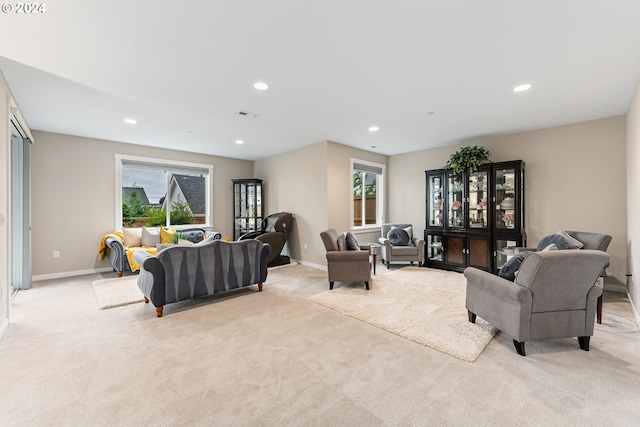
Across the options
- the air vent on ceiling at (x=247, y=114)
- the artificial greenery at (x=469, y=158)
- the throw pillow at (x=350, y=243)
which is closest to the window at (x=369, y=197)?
the artificial greenery at (x=469, y=158)

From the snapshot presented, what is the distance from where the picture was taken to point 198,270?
11.7 ft

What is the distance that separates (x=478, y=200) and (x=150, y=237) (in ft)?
20.4

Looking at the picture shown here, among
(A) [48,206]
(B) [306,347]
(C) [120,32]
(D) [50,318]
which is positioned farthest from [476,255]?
(A) [48,206]

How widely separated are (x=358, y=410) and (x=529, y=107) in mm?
4168

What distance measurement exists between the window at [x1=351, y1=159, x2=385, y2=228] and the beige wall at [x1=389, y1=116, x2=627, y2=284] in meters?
2.13

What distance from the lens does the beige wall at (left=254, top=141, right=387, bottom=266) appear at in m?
5.72

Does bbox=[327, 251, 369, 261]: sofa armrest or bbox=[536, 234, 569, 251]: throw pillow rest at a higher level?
bbox=[536, 234, 569, 251]: throw pillow

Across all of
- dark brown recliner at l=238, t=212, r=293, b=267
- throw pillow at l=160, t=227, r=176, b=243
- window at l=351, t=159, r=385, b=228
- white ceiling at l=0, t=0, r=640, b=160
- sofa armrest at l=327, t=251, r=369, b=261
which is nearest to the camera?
white ceiling at l=0, t=0, r=640, b=160

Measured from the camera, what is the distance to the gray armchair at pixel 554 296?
2295mm

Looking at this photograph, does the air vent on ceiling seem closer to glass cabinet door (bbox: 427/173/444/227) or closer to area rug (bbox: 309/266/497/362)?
area rug (bbox: 309/266/497/362)

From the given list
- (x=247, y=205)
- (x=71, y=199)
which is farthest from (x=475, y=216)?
(x=71, y=199)

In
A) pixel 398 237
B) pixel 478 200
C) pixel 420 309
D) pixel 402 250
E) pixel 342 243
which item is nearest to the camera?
pixel 420 309

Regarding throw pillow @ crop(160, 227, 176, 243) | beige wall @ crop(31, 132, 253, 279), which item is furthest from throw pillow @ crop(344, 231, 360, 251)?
beige wall @ crop(31, 132, 253, 279)

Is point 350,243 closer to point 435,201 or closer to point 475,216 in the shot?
point 435,201
